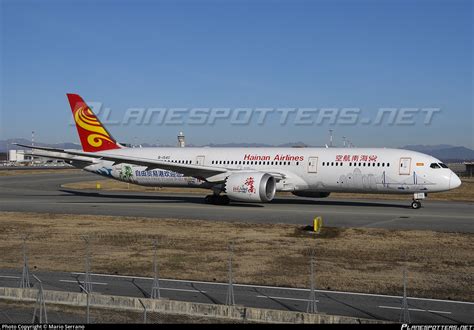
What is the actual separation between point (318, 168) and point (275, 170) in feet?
10.6

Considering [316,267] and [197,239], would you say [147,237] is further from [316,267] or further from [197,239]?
[316,267]

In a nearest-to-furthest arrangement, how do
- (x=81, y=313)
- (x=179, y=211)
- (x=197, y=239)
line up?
(x=81, y=313), (x=197, y=239), (x=179, y=211)

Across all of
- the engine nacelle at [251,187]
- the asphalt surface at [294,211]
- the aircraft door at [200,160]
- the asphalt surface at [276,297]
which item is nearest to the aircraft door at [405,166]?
the asphalt surface at [294,211]

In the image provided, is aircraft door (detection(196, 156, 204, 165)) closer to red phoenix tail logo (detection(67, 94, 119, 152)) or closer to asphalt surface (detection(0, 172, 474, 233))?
asphalt surface (detection(0, 172, 474, 233))

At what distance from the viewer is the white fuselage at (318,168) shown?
3550 cm

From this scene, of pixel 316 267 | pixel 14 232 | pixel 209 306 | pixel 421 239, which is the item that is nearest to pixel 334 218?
pixel 421 239

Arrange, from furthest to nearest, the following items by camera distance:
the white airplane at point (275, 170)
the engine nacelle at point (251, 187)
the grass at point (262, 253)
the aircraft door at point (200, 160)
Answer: the aircraft door at point (200, 160) < the engine nacelle at point (251, 187) < the white airplane at point (275, 170) < the grass at point (262, 253)

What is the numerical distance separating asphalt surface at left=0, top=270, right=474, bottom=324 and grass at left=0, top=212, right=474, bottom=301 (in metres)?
0.78

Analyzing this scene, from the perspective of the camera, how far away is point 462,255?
2031cm

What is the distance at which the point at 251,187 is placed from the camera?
35969mm

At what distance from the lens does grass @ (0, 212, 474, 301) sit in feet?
54.1

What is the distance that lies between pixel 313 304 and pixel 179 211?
72.0 feet

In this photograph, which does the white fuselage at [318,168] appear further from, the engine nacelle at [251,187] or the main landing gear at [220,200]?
the engine nacelle at [251,187]

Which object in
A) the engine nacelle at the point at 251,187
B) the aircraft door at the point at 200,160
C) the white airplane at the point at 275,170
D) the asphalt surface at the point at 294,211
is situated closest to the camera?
the asphalt surface at the point at 294,211
